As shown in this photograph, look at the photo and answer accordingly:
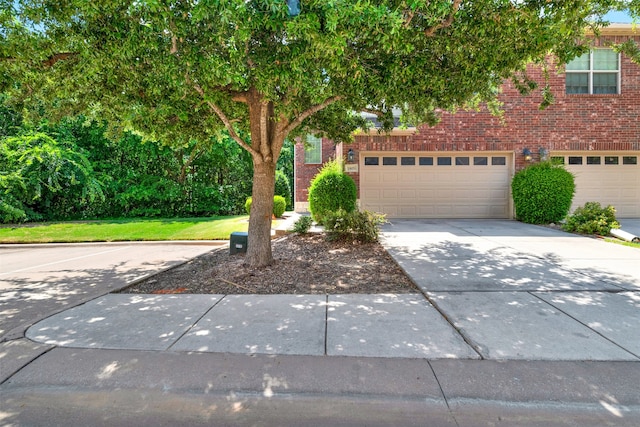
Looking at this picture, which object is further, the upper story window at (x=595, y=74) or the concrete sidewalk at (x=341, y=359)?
the upper story window at (x=595, y=74)

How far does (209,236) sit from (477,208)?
32.4 ft

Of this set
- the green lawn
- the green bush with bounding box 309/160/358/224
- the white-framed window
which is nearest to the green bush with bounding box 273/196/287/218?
the green lawn

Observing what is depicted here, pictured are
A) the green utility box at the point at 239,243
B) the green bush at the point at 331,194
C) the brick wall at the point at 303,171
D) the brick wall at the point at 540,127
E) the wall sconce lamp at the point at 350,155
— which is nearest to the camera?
the green utility box at the point at 239,243

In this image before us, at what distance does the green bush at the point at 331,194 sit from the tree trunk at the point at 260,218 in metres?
4.31

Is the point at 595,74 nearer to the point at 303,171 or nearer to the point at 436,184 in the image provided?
the point at 436,184

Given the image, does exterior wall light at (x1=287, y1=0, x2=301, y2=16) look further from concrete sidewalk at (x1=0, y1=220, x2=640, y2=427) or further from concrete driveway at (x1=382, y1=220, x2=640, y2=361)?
concrete driveway at (x1=382, y1=220, x2=640, y2=361)

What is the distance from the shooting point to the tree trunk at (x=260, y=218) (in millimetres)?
5867

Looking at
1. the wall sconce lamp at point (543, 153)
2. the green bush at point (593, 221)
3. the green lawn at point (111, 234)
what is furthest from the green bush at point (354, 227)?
the wall sconce lamp at point (543, 153)

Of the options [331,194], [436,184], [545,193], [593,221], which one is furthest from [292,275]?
[545,193]

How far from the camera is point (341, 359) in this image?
9.43 feet

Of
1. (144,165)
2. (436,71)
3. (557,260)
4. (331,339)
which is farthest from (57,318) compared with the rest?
(144,165)

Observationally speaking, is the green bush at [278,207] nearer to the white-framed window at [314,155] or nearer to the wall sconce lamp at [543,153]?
the white-framed window at [314,155]

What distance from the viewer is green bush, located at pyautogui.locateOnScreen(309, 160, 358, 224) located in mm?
10203

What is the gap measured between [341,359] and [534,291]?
3165 mm
